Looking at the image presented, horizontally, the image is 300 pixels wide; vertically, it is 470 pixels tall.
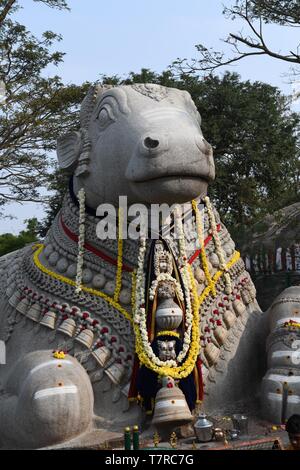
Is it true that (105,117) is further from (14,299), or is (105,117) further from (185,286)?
(14,299)

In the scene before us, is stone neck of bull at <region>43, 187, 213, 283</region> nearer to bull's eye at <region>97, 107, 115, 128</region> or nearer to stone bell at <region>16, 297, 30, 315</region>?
stone bell at <region>16, 297, 30, 315</region>

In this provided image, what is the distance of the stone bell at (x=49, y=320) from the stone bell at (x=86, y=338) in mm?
192

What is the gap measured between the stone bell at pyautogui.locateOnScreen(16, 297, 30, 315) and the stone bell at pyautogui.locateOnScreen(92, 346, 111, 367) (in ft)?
1.99

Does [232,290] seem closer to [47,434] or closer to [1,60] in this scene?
[47,434]

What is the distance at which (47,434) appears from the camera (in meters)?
3.58

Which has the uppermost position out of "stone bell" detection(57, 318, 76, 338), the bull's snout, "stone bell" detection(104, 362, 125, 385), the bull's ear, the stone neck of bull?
the bull's ear

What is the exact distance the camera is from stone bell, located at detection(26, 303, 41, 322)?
13.9 feet

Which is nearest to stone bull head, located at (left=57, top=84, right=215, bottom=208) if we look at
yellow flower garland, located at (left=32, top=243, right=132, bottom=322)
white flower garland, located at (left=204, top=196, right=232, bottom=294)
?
white flower garland, located at (left=204, top=196, right=232, bottom=294)

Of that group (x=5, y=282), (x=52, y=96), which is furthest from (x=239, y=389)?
(x=52, y=96)

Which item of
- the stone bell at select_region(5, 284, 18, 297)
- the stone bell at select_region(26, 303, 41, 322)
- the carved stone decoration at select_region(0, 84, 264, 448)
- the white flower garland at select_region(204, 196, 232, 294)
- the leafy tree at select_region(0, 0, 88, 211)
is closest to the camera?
the carved stone decoration at select_region(0, 84, 264, 448)

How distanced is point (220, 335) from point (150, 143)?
51.4 inches

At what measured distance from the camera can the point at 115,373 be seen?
396 cm

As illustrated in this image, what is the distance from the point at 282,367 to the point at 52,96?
924 centimetres

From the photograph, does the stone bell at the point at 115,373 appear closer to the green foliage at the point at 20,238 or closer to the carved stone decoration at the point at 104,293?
the carved stone decoration at the point at 104,293
